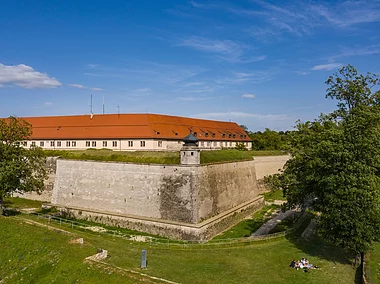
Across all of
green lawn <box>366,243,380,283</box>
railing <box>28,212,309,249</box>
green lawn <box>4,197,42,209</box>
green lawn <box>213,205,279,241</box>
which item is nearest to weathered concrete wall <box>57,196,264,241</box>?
green lawn <box>213,205,279,241</box>

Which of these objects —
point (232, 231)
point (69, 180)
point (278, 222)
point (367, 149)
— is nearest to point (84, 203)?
point (69, 180)

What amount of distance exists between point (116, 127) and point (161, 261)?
24.4 metres

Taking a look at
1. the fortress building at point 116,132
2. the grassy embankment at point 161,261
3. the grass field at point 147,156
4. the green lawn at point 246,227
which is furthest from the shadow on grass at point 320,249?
the fortress building at point 116,132

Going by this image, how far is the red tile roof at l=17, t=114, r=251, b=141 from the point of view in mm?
36375

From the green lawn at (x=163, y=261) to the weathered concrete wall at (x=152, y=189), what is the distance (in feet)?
13.9

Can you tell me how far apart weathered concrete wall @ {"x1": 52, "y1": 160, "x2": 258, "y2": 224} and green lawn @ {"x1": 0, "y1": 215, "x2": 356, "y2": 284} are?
13.9 ft

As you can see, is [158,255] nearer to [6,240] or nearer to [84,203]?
[6,240]

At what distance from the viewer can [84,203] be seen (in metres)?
27.0

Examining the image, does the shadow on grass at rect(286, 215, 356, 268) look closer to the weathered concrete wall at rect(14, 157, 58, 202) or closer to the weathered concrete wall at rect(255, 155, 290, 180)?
the weathered concrete wall at rect(255, 155, 290, 180)

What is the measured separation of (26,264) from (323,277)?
14722 mm

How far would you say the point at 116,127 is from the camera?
1468 inches

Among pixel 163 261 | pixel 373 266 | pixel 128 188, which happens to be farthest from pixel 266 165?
pixel 163 261

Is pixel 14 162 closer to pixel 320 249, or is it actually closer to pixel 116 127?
pixel 116 127

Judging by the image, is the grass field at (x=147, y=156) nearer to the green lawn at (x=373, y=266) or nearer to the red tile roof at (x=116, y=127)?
the red tile roof at (x=116, y=127)
